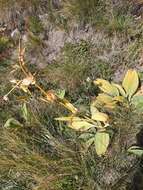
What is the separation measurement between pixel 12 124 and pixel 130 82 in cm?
93

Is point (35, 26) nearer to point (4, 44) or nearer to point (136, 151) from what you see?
point (4, 44)

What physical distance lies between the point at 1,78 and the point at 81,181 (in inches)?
50.2

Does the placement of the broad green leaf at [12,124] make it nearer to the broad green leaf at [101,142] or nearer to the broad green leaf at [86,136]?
the broad green leaf at [86,136]

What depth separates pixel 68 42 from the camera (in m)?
3.98

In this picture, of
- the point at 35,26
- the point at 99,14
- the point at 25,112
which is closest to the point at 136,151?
the point at 25,112

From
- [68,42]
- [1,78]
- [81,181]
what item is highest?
[68,42]

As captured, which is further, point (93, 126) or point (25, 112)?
point (25, 112)

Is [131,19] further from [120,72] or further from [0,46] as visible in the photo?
[0,46]

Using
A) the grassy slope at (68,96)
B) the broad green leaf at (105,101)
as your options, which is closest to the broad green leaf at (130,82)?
the broad green leaf at (105,101)

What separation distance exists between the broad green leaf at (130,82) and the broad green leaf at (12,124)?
2.75ft

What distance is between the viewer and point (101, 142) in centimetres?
322

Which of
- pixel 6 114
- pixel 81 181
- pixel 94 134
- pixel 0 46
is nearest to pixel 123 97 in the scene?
pixel 94 134

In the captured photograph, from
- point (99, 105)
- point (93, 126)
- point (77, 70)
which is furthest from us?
point (77, 70)

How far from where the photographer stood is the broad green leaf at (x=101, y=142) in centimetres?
317
